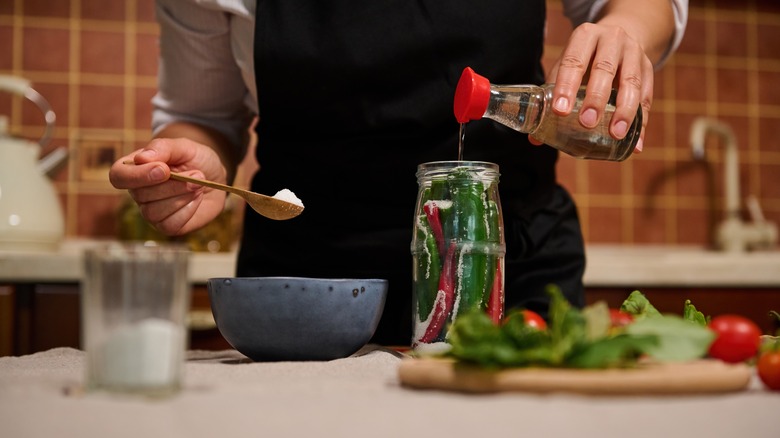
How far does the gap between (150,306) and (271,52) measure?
1.98ft

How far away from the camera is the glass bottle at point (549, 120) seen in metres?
0.84

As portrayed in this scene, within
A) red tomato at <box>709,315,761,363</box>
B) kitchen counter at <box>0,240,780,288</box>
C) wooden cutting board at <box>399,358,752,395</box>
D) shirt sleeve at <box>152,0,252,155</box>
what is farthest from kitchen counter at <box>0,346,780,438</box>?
kitchen counter at <box>0,240,780,288</box>

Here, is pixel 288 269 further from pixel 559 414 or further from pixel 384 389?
pixel 559 414

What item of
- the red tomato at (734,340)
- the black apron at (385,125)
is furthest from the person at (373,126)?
the red tomato at (734,340)

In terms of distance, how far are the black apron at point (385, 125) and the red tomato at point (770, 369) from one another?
52 centimetres

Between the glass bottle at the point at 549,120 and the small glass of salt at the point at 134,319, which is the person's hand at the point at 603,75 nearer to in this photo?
the glass bottle at the point at 549,120

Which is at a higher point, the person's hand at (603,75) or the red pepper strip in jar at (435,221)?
the person's hand at (603,75)

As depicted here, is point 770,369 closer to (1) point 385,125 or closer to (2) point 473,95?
(2) point 473,95

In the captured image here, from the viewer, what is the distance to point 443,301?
2.47 feet

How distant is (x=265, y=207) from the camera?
0.91 m

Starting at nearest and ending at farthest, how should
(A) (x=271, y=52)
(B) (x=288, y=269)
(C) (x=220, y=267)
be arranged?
(A) (x=271, y=52)
(B) (x=288, y=269)
(C) (x=220, y=267)

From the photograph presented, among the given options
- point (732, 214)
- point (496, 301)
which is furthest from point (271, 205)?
point (732, 214)

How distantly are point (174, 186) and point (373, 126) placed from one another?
0.24 m

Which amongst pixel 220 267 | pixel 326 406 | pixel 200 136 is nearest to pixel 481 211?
pixel 326 406
